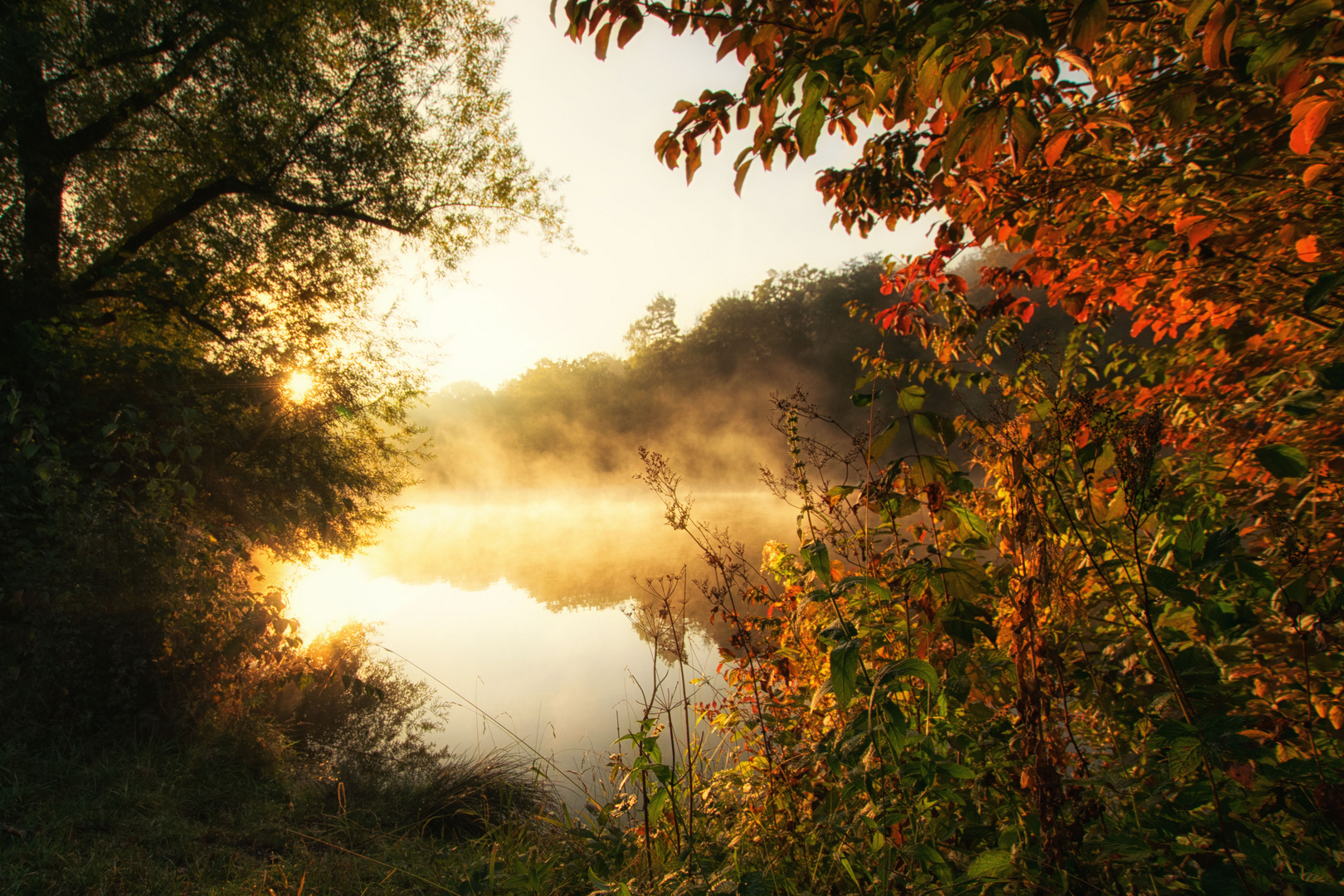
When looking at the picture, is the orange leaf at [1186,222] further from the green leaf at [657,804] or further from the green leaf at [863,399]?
the green leaf at [657,804]

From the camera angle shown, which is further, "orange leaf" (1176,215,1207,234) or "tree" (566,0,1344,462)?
"orange leaf" (1176,215,1207,234)

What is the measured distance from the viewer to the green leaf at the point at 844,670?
691 mm

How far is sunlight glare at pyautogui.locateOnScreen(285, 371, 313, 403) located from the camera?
4777 mm

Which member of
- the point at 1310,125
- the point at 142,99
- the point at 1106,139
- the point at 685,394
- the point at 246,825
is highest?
the point at 685,394

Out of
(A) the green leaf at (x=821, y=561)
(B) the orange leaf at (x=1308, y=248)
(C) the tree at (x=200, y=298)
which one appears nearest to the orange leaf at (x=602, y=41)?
(A) the green leaf at (x=821, y=561)

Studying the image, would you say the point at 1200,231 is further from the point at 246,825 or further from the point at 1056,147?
the point at 246,825

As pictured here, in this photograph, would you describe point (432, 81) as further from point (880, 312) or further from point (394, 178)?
point (880, 312)

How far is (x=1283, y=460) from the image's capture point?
734 millimetres

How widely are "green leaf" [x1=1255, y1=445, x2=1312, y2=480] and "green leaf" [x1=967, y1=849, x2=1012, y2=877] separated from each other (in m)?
0.63

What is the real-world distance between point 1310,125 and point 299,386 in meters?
5.99

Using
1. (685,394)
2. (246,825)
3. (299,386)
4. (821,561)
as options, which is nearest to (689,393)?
(685,394)

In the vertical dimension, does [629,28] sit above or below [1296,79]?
above

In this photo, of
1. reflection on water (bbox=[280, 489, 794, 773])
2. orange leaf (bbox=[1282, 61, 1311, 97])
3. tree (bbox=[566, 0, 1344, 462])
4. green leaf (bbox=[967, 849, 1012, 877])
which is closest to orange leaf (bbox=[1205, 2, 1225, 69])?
tree (bbox=[566, 0, 1344, 462])

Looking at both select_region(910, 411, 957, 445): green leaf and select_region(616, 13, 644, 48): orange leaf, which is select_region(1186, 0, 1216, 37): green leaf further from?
select_region(616, 13, 644, 48): orange leaf
